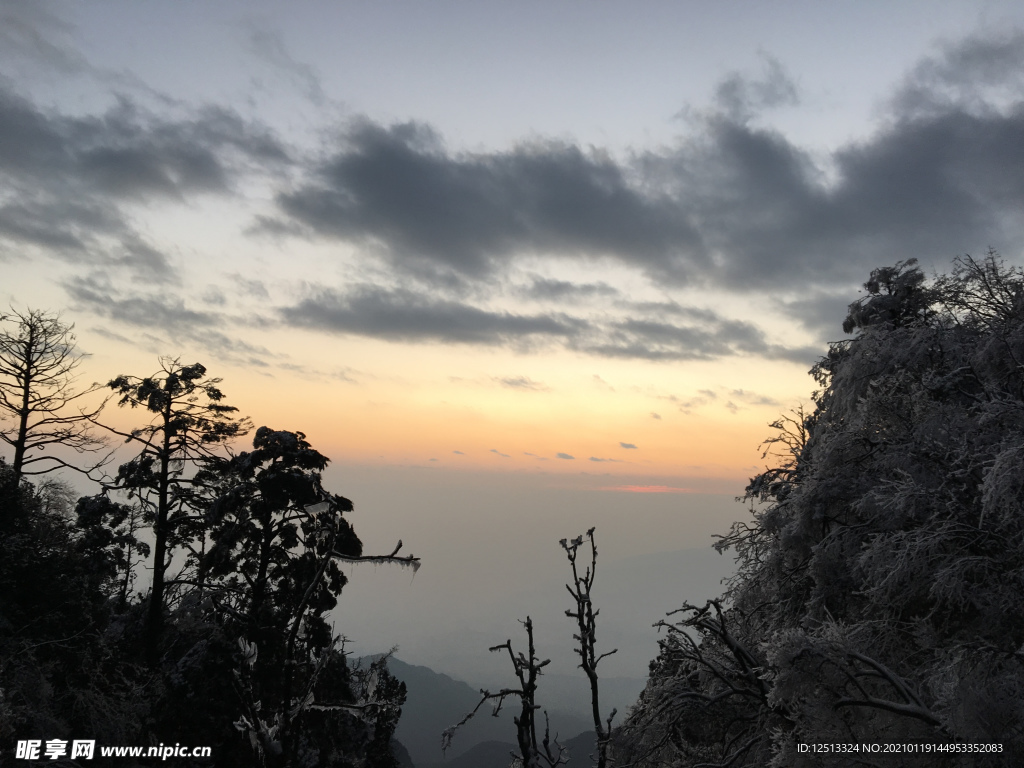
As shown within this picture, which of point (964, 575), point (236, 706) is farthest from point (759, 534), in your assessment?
point (236, 706)

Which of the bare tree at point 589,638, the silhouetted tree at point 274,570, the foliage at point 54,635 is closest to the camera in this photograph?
the bare tree at point 589,638

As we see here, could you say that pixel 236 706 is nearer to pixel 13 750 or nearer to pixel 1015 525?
pixel 13 750

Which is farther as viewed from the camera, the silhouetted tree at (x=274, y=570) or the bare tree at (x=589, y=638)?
the silhouetted tree at (x=274, y=570)

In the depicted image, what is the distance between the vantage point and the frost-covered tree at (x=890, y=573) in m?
8.07

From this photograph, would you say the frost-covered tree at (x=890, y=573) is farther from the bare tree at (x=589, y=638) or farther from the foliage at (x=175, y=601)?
the foliage at (x=175, y=601)

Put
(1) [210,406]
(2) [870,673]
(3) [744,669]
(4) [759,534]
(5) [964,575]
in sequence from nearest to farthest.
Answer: (2) [870,673], (3) [744,669], (5) [964,575], (4) [759,534], (1) [210,406]

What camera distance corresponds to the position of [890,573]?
33.1 ft

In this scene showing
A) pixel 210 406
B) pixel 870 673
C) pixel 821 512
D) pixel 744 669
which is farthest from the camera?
pixel 210 406

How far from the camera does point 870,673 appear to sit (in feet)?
24.8

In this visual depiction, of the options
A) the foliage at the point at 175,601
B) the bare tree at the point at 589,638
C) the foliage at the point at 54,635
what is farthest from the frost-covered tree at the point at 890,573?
the foliage at the point at 54,635

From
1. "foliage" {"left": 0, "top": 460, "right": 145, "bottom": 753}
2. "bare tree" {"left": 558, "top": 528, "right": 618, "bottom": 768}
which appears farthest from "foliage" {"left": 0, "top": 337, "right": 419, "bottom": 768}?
"bare tree" {"left": 558, "top": 528, "right": 618, "bottom": 768}

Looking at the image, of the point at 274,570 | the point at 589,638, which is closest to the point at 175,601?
the point at 274,570

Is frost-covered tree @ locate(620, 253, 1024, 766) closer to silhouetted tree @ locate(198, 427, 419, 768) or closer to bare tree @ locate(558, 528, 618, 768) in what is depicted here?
bare tree @ locate(558, 528, 618, 768)

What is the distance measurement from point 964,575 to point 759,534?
5.40 m
